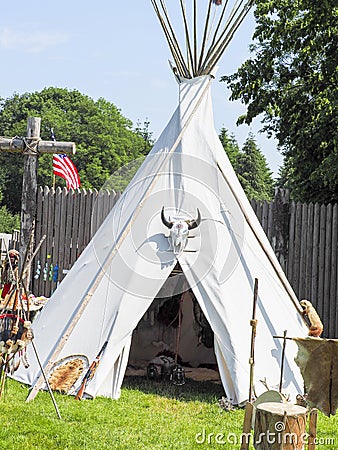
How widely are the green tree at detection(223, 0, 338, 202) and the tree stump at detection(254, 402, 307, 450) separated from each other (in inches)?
268

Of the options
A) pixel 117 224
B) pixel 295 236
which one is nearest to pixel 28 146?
pixel 117 224

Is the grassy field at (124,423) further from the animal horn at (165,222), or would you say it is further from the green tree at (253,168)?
the green tree at (253,168)

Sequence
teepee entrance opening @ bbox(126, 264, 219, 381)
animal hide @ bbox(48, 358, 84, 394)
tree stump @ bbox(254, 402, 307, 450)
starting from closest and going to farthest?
tree stump @ bbox(254, 402, 307, 450)
animal hide @ bbox(48, 358, 84, 394)
teepee entrance opening @ bbox(126, 264, 219, 381)

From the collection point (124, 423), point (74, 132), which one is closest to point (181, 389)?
point (124, 423)

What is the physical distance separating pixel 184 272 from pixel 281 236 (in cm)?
280

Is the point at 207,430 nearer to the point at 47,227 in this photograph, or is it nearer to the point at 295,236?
the point at 295,236

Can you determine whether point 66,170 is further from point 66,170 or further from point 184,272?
point 184,272

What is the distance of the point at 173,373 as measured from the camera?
6.76 m

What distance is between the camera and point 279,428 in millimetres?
3207

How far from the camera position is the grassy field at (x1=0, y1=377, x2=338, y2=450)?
4512 millimetres

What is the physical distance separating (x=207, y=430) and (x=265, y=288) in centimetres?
178

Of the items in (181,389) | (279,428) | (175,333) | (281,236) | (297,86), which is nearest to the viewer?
(279,428)

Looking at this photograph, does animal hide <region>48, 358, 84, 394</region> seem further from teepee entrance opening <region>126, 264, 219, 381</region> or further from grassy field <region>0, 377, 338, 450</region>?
teepee entrance opening <region>126, 264, 219, 381</region>

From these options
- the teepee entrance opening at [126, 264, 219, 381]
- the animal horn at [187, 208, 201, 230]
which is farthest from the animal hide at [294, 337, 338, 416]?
the teepee entrance opening at [126, 264, 219, 381]
